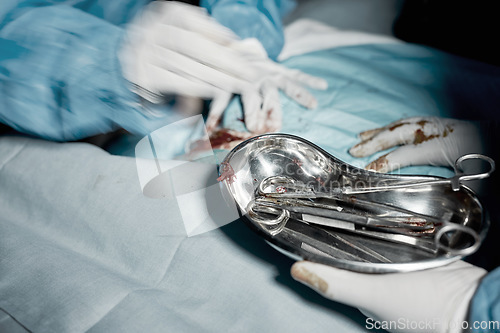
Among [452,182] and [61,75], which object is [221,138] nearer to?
[61,75]

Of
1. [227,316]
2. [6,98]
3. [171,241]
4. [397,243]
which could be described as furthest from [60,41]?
[397,243]

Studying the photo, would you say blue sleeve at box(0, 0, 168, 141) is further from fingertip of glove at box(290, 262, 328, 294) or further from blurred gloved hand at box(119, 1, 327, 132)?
fingertip of glove at box(290, 262, 328, 294)

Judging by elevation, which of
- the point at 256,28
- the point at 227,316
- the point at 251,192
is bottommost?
the point at 227,316

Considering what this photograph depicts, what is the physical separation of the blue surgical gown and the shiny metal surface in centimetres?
32

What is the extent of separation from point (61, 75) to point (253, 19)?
57 centimetres

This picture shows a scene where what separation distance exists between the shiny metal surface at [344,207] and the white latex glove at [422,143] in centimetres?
18

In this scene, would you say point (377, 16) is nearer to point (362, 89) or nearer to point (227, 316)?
point (362, 89)

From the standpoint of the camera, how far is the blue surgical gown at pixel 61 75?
0.80 metres

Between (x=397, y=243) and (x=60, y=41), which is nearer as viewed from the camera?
(x=397, y=243)

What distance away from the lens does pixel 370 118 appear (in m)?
0.93

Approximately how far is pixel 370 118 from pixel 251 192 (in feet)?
1.50

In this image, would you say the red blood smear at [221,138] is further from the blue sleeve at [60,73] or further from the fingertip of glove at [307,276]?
the fingertip of glove at [307,276]

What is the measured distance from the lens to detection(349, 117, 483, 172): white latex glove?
0.78 meters

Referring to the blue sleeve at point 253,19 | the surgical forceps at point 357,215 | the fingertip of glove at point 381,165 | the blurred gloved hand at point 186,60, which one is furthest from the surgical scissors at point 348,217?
the blue sleeve at point 253,19
